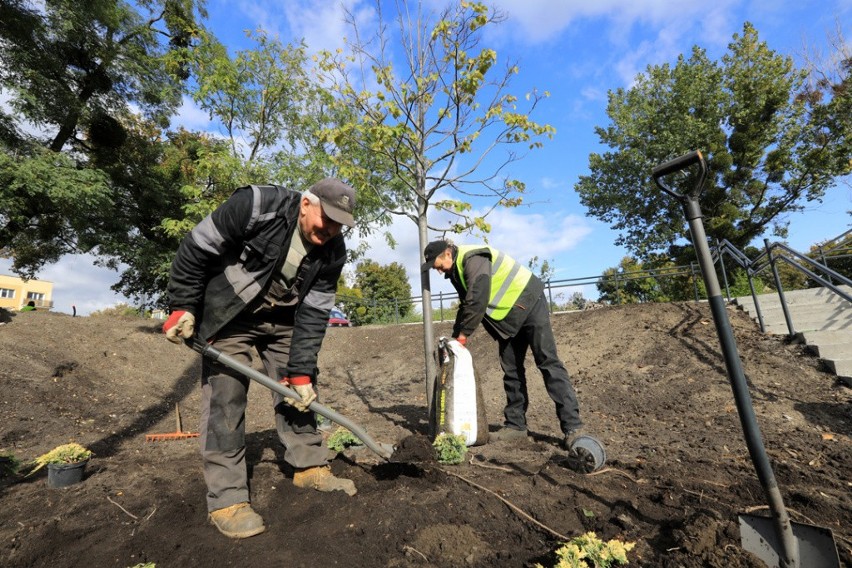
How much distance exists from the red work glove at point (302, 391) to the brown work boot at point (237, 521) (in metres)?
0.62

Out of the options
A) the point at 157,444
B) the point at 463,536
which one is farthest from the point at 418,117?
the point at 157,444

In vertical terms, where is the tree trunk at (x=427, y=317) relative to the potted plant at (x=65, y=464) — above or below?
above

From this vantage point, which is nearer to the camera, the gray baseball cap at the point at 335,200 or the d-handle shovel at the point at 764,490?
the d-handle shovel at the point at 764,490

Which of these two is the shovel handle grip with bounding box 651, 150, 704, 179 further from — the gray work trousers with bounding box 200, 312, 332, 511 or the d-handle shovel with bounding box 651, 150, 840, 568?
the gray work trousers with bounding box 200, 312, 332, 511

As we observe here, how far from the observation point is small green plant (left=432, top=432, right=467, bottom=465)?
3092 mm

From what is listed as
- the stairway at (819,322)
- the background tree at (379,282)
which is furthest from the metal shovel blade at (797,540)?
the background tree at (379,282)

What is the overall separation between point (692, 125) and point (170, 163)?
2100cm

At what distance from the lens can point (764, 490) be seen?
1.61m

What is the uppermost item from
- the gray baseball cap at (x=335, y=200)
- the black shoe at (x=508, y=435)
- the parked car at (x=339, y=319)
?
Answer: the parked car at (x=339, y=319)

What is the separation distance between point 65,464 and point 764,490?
12.6ft

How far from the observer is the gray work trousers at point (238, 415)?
2.40 m

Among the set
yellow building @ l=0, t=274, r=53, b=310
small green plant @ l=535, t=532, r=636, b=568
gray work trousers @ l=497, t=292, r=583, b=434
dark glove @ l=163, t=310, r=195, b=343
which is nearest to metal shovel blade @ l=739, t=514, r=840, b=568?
small green plant @ l=535, t=532, r=636, b=568

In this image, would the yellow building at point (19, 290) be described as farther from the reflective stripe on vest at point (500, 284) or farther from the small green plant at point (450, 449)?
the small green plant at point (450, 449)

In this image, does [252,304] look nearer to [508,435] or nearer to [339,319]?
[508,435]
